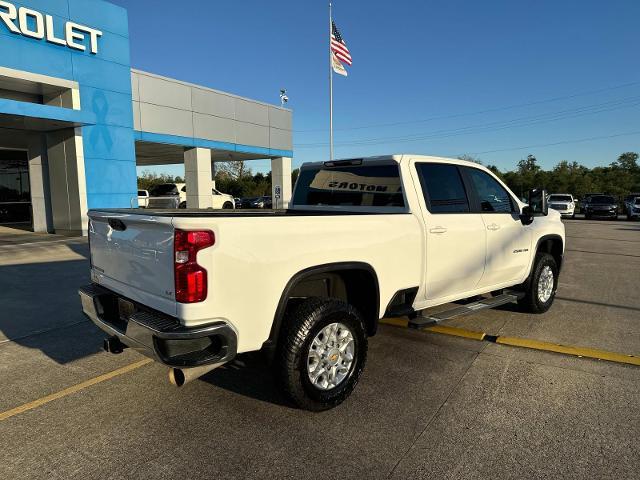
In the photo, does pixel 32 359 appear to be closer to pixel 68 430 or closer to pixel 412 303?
pixel 68 430

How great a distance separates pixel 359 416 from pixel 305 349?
0.64 meters

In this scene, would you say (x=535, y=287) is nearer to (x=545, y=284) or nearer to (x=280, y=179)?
(x=545, y=284)

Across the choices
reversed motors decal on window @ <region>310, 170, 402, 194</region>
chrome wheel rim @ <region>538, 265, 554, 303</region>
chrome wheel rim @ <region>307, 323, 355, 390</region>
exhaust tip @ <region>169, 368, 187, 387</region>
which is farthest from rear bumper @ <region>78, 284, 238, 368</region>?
chrome wheel rim @ <region>538, 265, 554, 303</region>

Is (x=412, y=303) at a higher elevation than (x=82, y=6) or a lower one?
lower

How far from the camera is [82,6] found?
47.2ft

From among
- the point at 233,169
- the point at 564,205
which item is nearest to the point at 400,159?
the point at 564,205

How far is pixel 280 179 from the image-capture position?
84.4 ft

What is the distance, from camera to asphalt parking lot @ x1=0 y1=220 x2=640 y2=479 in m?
2.63

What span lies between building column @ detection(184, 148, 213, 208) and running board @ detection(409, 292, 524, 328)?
17.5m

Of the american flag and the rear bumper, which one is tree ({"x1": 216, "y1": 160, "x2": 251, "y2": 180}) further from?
the rear bumper

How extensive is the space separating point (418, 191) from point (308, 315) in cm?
176

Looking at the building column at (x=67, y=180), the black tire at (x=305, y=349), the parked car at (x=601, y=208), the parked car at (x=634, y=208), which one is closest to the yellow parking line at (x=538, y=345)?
the black tire at (x=305, y=349)

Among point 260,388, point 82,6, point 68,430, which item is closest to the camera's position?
point 68,430

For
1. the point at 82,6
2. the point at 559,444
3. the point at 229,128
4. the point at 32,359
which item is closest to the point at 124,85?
the point at 82,6
